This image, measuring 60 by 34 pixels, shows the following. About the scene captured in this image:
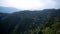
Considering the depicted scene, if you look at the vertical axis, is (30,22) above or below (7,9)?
below

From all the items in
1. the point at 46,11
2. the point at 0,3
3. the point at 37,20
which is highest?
the point at 0,3

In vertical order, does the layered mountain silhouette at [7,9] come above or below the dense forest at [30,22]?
above

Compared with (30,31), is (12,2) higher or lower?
higher

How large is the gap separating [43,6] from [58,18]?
496mm

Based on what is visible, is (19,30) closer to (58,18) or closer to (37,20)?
(37,20)

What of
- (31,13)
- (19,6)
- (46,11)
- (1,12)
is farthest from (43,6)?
(1,12)

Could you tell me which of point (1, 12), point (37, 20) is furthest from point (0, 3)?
point (37, 20)

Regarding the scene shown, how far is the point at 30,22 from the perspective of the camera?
3.46 m

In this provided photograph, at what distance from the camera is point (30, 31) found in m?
3.42

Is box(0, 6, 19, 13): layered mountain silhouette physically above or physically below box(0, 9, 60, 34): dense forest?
above

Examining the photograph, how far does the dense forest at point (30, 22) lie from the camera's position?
3.41 m

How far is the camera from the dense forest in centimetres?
341

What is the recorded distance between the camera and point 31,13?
3.48 metres

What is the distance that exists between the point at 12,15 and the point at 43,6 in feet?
2.84
